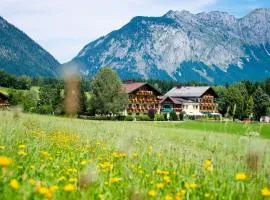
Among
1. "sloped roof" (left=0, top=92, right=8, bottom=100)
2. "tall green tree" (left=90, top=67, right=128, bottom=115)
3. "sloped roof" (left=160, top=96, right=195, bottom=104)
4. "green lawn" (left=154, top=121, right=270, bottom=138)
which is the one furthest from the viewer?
"sloped roof" (left=160, top=96, right=195, bottom=104)

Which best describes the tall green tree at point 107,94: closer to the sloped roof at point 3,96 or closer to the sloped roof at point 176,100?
the sloped roof at point 3,96

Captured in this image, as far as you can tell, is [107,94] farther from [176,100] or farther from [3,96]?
[176,100]

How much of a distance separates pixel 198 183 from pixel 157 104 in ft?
353

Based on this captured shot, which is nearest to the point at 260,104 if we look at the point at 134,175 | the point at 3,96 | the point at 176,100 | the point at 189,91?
the point at 176,100

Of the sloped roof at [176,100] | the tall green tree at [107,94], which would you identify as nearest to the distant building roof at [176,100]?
the sloped roof at [176,100]

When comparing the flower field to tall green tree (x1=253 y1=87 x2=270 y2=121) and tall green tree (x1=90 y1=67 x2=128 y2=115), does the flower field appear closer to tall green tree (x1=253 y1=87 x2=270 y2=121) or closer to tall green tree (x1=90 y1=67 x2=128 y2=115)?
tall green tree (x1=90 y1=67 x2=128 y2=115)

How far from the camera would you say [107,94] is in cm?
7731

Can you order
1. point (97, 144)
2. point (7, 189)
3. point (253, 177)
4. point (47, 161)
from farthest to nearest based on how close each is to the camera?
point (97, 144)
point (47, 161)
point (253, 177)
point (7, 189)

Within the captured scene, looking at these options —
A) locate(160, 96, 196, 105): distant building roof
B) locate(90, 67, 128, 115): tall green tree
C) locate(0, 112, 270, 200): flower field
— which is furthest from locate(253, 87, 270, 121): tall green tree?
locate(0, 112, 270, 200): flower field

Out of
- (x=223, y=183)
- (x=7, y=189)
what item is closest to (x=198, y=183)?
(x=223, y=183)

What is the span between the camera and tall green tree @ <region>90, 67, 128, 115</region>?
77.4m

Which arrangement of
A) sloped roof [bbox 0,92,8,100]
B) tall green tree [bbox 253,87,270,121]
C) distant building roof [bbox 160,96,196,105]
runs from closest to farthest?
1. sloped roof [bbox 0,92,8,100]
2. tall green tree [bbox 253,87,270,121]
3. distant building roof [bbox 160,96,196,105]

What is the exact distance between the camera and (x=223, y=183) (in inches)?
218

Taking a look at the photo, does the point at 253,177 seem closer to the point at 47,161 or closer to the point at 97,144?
the point at 47,161
